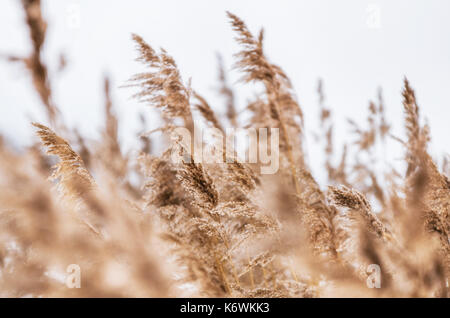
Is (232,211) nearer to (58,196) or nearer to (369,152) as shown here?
(58,196)

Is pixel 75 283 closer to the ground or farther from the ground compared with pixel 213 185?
closer to the ground

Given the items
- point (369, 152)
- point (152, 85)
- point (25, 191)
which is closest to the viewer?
point (25, 191)

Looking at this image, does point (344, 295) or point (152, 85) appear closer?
point (344, 295)

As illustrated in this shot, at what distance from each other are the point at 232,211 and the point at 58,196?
101cm

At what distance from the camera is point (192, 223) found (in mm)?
1729

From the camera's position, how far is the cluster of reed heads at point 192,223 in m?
1.17

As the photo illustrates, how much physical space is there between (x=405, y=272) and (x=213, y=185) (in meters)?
1.20

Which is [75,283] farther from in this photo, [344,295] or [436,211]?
[436,211]

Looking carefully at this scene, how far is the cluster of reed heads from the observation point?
1.17 m

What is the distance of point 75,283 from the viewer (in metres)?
1.36
